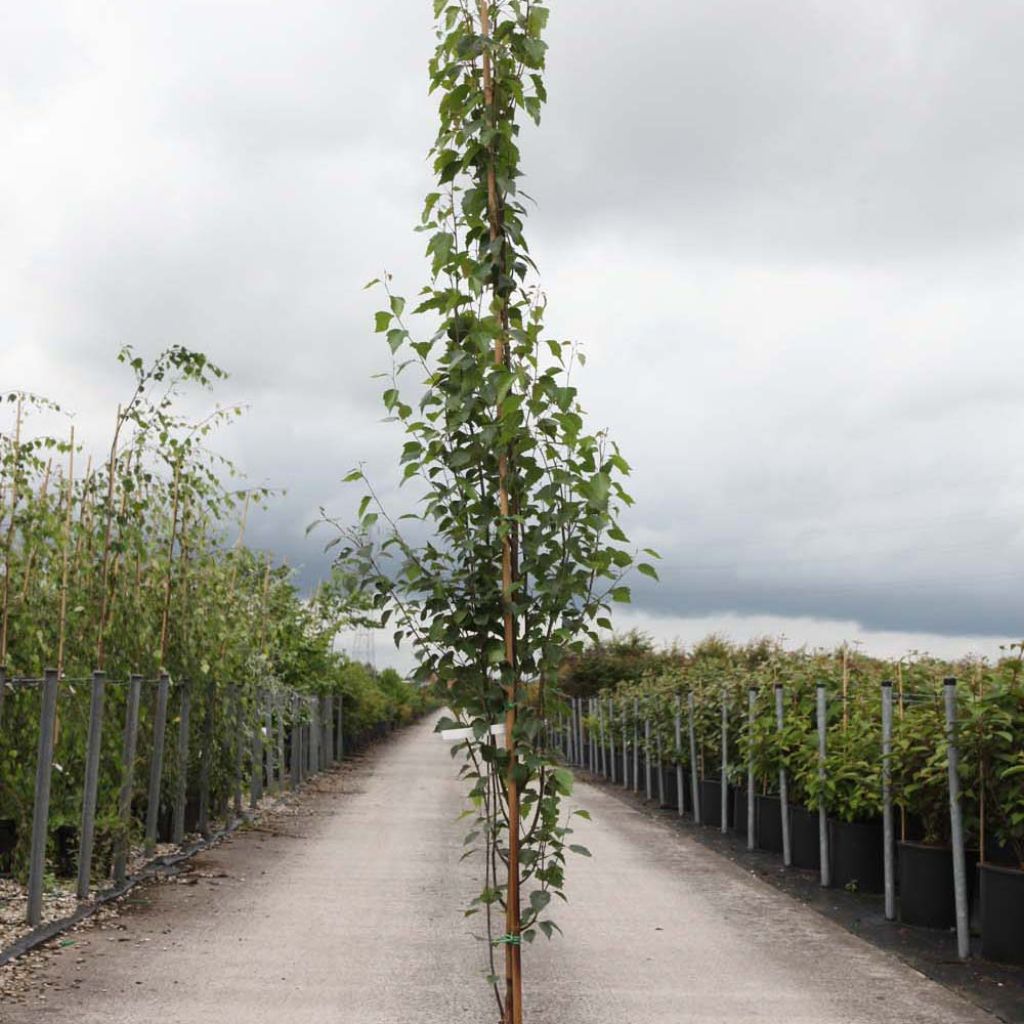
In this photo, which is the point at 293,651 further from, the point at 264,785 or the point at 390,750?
the point at 390,750

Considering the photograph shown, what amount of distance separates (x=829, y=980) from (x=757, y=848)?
7.12m

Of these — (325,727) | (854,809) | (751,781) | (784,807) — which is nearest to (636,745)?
(325,727)

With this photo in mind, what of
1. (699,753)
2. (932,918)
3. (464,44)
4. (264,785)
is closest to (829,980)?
(932,918)

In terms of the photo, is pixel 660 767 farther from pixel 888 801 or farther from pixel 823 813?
pixel 888 801

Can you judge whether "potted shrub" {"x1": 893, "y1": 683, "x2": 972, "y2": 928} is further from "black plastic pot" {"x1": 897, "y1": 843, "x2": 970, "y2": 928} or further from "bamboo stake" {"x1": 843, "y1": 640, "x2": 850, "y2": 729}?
"bamboo stake" {"x1": 843, "y1": 640, "x2": 850, "y2": 729}

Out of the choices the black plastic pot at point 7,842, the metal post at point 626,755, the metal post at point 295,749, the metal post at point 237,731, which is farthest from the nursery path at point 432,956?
the metal post at point 626,755

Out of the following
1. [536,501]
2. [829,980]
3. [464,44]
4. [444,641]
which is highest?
[464,44]

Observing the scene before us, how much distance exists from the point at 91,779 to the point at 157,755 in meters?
1.87

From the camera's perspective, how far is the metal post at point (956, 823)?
27.7ft

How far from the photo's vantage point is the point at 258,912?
9617 mm

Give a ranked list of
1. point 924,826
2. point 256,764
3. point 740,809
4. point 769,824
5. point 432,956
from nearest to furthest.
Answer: point 432,956
point 924,826
point 769,824
point 256,764
point 740,809

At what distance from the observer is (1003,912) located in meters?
8.03

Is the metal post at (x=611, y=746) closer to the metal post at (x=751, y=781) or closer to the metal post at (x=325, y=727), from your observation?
the metal post at (x=325, y=727)

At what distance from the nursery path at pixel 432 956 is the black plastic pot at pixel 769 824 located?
1.26 metres
